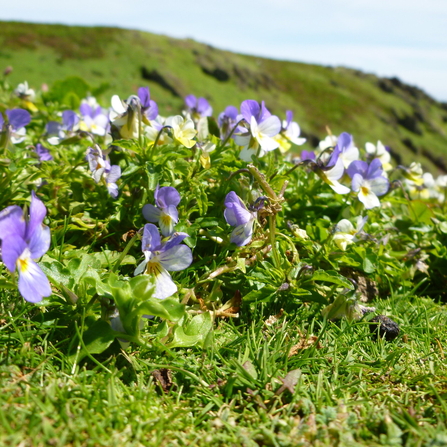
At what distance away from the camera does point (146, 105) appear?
2447 mm

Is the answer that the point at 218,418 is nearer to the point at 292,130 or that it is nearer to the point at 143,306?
the point at 143,306

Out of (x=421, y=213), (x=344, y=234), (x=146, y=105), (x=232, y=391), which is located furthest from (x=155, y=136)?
(x=421, y=213)

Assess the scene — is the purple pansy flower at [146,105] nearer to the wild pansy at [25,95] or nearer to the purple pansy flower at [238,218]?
the purple pansy flower at [238,218]

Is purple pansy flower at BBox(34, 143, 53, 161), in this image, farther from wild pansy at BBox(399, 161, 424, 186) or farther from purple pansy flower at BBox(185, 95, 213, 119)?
wild pansy at BBox(399, 161, 424, 186)

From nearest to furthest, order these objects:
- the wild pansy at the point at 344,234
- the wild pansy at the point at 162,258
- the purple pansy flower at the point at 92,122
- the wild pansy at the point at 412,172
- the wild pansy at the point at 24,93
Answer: the wild pansy at the point at 162,258
the wild pansy at the point at 344,234
the purple pansy flower at the point at 92,122
the wild pansy at the point at 412,172
the wild pansy at the point at 24,93

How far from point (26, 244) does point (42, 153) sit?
1560 millimetres

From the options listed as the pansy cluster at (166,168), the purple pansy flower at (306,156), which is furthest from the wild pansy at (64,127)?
the purple pansy flower at (306,156)

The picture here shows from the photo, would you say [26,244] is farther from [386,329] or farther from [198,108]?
[198,108]

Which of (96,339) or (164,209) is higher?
(164,209)

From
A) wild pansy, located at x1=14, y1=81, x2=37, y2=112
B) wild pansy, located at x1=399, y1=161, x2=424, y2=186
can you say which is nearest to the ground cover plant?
wild pansy, located at x1=399, y1=161, x2=424, y2=186

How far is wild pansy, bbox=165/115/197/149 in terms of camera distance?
7.40 feet

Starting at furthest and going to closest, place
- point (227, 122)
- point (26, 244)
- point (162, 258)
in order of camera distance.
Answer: point (227, 122) → point (162, 258) → point (26, 244)

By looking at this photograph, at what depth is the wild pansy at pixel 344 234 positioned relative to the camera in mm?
2352

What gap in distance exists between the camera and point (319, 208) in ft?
9.25
